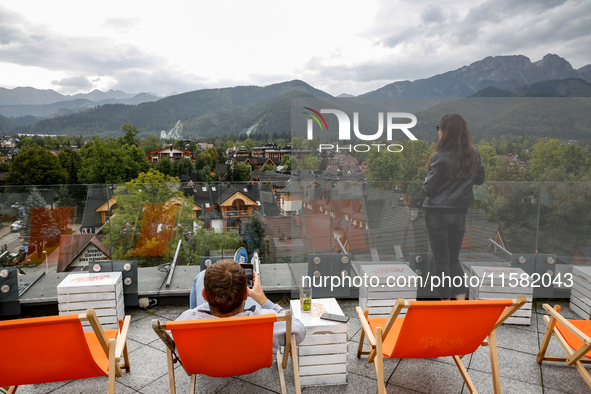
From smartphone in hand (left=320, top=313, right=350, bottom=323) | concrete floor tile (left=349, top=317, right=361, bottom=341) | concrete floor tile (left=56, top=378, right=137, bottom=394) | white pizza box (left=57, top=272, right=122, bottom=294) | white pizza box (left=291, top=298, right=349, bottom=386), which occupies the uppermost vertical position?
smartphone in hand (left=320, top=313, right=350, bottom=323)

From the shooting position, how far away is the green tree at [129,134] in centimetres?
5675

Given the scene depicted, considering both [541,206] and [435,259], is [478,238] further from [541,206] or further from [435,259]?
[541,206]

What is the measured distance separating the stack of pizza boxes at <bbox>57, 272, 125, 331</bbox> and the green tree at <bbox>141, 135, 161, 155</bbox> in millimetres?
62988

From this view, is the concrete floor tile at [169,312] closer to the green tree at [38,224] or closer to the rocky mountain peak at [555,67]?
the green tree at [38,224]

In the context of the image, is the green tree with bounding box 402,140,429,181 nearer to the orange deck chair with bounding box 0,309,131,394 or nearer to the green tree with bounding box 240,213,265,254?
the green tree with bounding box 240,213,265,254

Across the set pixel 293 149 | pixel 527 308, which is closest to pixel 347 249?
pixel 293 149

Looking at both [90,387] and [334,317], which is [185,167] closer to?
[90,387]

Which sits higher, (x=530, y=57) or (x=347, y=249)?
(x=530, y=57)

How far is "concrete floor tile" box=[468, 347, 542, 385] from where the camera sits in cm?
236

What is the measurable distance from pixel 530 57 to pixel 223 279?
4669 mm

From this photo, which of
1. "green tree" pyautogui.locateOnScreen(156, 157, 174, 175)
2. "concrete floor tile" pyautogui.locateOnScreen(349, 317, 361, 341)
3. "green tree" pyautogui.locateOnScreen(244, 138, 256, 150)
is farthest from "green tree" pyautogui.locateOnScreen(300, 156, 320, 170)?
"green tree" pyautogui.locateOnScreen(156, 157, 174, 175)

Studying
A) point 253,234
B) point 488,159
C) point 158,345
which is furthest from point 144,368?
point 488,159

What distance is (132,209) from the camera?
3727 millimetres

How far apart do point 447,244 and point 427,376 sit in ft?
5.99
